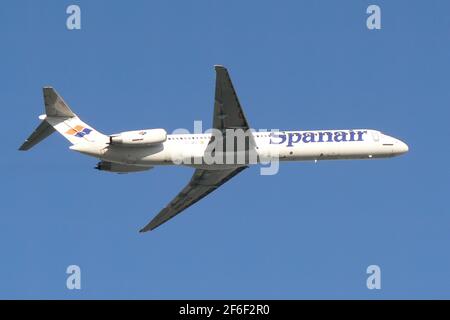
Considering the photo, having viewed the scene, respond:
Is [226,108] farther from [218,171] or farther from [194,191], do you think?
[194,191]

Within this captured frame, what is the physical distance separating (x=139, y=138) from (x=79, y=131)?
153 inches

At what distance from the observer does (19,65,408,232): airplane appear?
46.3 meters

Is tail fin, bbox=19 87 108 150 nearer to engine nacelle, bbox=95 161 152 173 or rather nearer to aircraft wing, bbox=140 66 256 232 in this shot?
engine nacelle, bbox=95 161 152 173

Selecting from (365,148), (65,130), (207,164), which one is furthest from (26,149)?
(365,148)

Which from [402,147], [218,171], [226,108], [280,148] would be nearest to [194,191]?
[218,171]

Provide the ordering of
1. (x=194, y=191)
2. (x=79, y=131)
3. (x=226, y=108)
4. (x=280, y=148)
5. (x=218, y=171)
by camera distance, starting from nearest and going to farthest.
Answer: (x=226, y=108)
(x=79, y=131)
(x=280, y=148)
(x=218, y=171)
(x=194, y=191)

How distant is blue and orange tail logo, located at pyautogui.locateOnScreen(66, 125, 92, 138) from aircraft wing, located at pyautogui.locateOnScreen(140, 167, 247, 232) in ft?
23.2

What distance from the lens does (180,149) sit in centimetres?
4766

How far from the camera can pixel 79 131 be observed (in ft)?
157

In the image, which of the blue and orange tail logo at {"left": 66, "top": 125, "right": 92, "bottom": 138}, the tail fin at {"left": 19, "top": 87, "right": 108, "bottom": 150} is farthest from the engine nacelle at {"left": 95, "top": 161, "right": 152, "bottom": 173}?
the blue and orange tail logo at {"left": 66, "top": 125, "right": 92, "bottom": 138}

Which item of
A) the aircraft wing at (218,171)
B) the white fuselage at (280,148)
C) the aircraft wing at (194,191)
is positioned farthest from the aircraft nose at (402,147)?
the aircraft wing at (194,191)

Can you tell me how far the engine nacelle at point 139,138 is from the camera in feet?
151

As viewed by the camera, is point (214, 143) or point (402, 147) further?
point (402, 147)

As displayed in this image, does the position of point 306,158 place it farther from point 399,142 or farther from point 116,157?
point 116,157
